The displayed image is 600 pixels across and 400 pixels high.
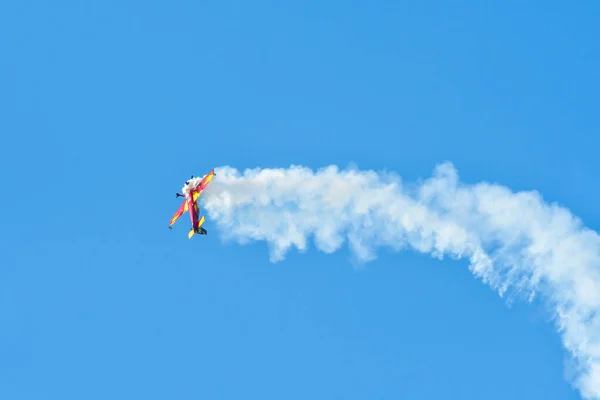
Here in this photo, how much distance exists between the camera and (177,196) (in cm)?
8031

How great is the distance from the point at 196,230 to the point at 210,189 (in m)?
3.43

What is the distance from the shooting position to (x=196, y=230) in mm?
80875

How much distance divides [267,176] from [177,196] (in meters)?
7.29

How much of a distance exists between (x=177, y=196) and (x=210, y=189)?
8.59ft

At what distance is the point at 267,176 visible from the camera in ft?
260

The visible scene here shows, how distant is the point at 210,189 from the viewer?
264ft

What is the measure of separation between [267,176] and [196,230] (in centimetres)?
721

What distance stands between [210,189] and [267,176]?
476cm
